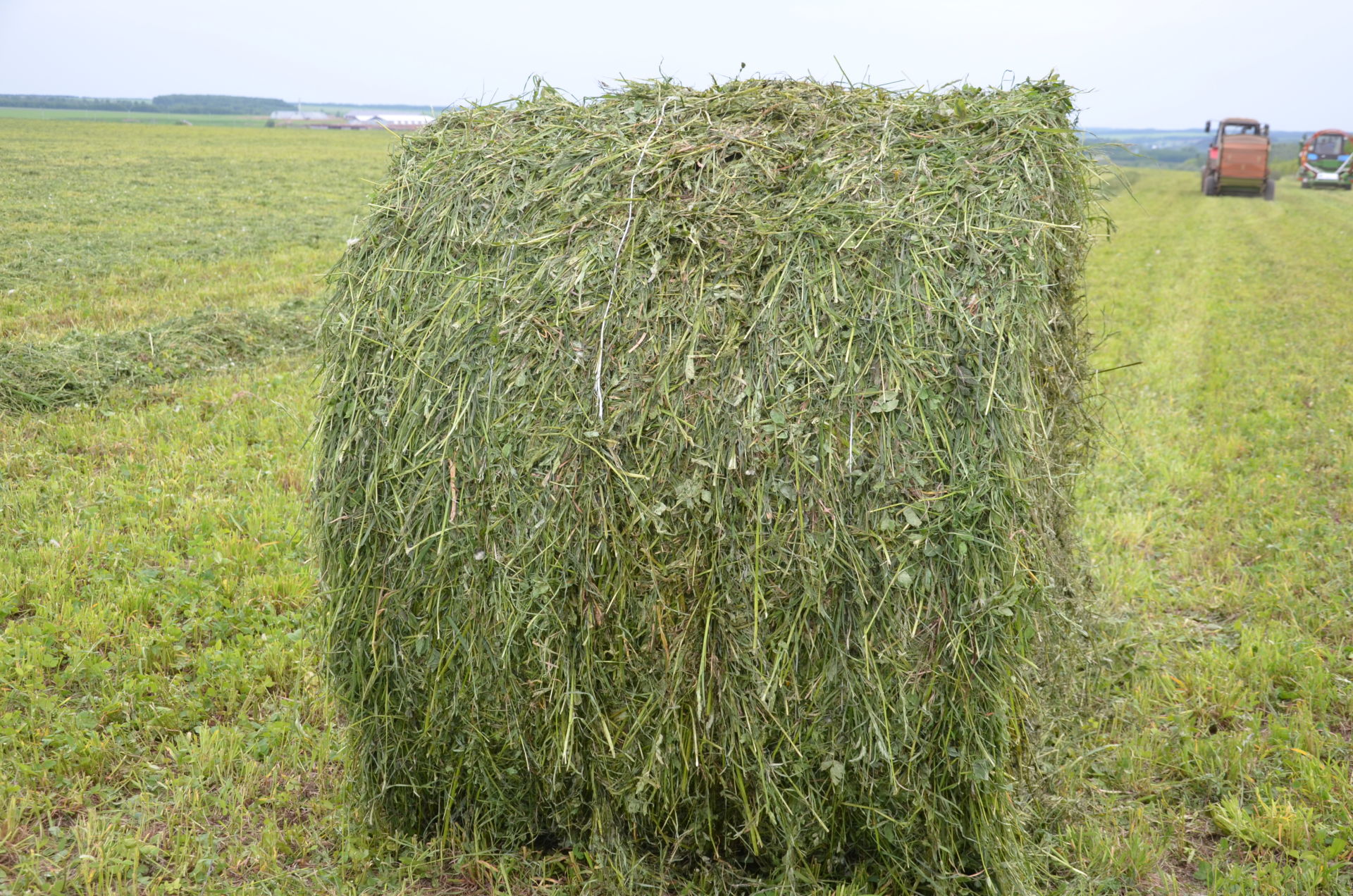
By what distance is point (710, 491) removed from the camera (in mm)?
2777

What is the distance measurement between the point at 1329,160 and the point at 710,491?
145ft

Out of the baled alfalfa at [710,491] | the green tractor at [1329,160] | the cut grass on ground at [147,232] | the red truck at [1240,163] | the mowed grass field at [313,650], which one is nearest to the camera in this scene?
the baled alfalfa at [710,491]

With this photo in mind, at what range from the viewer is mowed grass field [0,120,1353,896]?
10.6 feet

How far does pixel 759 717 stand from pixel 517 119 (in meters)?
2.19

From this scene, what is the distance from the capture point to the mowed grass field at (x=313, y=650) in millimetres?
3240

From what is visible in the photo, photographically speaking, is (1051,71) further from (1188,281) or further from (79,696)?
(1188,281)

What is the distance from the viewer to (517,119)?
3520 millimetres

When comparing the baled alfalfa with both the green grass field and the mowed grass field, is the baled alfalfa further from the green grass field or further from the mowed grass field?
the green grass field

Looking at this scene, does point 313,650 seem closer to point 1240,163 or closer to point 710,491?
point 710,491

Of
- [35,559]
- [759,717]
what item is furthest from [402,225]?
[35,559]

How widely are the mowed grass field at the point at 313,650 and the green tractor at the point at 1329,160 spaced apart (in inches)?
1347

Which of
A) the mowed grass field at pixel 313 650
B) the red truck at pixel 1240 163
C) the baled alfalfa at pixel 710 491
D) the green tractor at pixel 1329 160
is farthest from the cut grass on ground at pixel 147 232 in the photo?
the green tractor at pixel 1329 160

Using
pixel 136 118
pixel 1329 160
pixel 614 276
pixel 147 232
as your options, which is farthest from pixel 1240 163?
pixel 136 118

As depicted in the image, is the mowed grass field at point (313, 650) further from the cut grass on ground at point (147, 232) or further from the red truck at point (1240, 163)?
the red truck at point (1240, 163)
